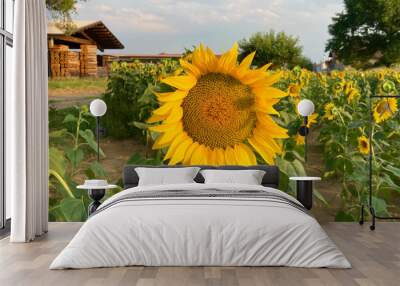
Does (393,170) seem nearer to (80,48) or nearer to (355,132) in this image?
(355,132)

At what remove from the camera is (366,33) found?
18.9 ft

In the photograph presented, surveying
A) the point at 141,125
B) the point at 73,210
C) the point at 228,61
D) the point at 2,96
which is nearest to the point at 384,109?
the point at 228,61

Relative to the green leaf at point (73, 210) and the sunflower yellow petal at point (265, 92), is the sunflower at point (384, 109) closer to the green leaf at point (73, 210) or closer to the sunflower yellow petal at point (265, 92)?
the sunflower yellow petal at point (265, 92)

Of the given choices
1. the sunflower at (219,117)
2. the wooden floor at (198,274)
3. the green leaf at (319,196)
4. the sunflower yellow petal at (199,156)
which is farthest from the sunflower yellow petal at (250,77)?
the wooden floor at (198,274)

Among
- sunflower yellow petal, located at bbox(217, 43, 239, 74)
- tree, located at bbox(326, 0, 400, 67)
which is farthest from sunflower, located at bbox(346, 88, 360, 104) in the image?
sunflower yellow petal, located at bbox(217, 43, 239, 74)

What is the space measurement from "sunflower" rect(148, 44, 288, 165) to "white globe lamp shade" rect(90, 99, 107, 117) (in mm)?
699

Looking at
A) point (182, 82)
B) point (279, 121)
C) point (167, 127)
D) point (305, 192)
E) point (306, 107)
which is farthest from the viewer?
point (279, 121)

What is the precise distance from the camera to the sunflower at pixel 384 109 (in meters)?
5.47

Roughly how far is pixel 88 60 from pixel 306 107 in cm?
196

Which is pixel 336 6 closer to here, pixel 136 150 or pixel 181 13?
pixel 181 13

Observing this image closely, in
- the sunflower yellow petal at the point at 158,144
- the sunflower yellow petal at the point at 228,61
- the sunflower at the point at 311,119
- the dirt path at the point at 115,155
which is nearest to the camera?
the sunflower yellow petal at the point at 228,61

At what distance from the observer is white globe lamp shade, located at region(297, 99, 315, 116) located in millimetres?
5398

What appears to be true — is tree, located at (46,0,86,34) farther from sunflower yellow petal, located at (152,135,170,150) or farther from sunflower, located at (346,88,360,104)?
sunflower, located at (346,88,360,104)

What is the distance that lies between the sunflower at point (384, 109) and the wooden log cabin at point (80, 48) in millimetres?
2240
